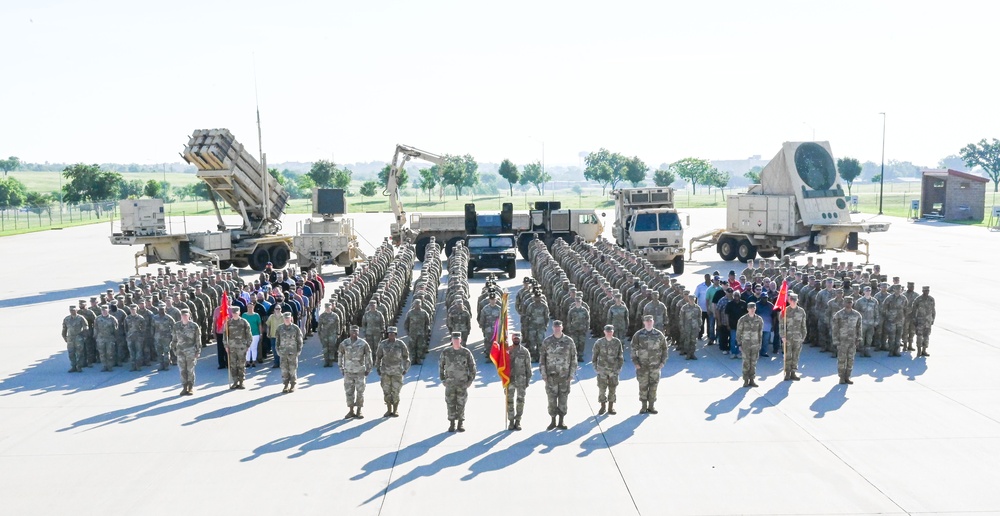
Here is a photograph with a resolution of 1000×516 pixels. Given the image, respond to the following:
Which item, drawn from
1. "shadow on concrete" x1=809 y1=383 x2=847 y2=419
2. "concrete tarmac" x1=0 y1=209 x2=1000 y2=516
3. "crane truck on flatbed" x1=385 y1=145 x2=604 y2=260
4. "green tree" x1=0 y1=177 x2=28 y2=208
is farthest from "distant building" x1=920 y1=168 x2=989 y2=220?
"green tree" x1=0 y1=177 x2=28 y2=208

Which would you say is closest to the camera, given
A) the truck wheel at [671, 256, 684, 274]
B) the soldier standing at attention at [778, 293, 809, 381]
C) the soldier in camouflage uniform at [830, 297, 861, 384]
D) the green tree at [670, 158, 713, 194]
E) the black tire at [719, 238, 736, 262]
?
the soldier in camouflage uniform at [830, 297, 861, 384]

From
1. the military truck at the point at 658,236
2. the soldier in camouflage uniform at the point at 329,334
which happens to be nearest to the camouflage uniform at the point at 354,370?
the soldier in camouflage uniform at the point at 329,334

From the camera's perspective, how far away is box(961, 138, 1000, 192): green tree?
89.8 metres

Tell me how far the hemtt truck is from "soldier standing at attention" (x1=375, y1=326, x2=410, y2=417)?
1645cm

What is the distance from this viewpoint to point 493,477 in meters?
9.10

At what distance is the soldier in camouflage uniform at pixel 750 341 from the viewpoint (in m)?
12.5

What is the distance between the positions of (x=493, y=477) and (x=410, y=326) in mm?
5492

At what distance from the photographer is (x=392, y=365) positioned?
36.3 ft

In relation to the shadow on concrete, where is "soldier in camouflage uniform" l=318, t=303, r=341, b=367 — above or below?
above

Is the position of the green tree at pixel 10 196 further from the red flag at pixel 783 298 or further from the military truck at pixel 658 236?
the red flag at pixel 783 298

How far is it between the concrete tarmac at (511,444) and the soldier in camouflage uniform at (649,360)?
275 millimetres

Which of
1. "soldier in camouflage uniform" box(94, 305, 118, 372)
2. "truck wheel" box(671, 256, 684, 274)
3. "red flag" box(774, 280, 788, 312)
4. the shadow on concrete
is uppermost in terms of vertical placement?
"red flag" box(774, 280, 788, 312)

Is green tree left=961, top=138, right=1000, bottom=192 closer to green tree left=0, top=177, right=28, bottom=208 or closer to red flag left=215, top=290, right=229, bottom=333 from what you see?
green tree left=0, top=177, right=28, bottom=208

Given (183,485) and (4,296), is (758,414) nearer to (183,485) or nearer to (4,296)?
(183,485)
